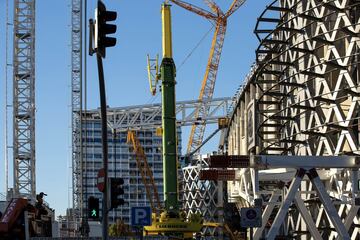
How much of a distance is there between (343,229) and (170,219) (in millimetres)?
23058

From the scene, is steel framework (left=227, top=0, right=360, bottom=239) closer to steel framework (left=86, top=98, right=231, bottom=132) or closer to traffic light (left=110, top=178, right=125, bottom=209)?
traffic light (left=110, top=178, right=125, bottom=209)

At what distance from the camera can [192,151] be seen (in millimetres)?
155750

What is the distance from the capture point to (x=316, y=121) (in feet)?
161

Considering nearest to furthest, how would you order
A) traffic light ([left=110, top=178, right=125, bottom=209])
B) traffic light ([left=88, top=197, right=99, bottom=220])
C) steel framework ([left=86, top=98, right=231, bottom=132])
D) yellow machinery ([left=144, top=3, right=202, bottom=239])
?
1. traffic light ([left=110, top=178, right=125, bottom=209])
2. traffic light ([left=88, top=197, right=99, bottom=220])
3. yellow machinery ([left=144, top=3, right=202, bottom=239])
4. steel framework ([left=86, top=98, right=231, bottom=132])

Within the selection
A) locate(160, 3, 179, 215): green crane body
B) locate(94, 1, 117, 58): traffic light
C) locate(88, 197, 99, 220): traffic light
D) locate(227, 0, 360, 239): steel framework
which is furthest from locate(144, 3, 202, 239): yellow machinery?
locate(94, 1, 117, 58): traffic light

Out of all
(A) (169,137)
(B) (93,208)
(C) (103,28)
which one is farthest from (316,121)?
(C) (103,28)

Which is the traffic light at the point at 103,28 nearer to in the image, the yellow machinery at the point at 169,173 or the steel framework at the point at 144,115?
Answer: the yellow machinery at the point at 169,173

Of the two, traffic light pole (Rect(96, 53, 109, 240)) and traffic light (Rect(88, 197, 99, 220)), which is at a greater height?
traffic light pole (Rect(96, 53, 109, 240))

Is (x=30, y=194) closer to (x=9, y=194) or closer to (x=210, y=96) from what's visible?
(x=9, y=194)

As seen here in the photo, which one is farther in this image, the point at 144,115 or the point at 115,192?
the point at 144,115

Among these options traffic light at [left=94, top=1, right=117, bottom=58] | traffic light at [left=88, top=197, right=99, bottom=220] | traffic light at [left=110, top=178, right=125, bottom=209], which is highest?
traffic light at [left=94, top=1, right=117, bottom=58]

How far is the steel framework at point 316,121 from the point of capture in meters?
37.6

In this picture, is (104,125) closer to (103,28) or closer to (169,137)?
(103,28)

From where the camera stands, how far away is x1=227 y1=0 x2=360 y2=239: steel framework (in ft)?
123
